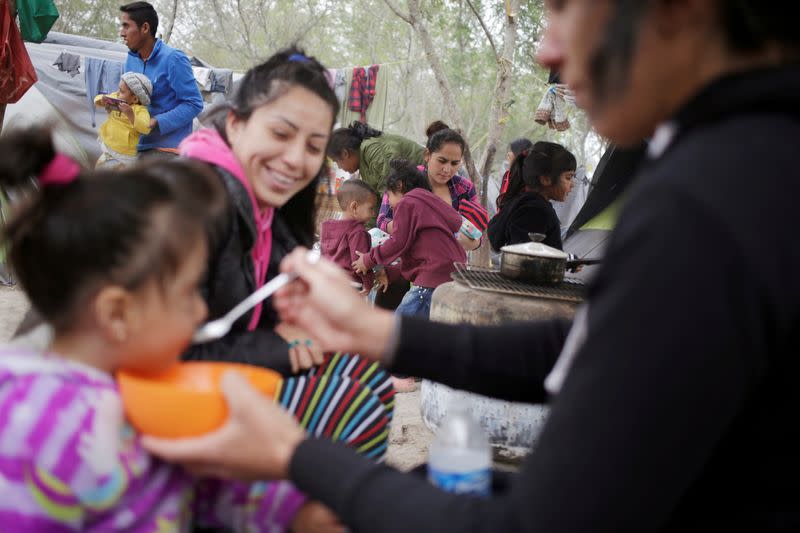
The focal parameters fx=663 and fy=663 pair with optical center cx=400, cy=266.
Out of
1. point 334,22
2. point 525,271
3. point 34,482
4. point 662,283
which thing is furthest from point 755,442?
point 334,22

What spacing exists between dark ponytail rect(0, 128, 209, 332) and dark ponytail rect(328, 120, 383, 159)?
5126 millimetres

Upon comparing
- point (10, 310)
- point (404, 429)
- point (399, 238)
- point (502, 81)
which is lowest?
point (10, 310)

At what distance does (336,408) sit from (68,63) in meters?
8.44

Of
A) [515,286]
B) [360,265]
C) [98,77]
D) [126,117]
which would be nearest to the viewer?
[515,286]

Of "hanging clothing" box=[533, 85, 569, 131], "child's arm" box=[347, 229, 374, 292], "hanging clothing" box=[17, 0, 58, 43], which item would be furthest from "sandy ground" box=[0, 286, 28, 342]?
"hanging clothing" box=[533, 85, 569, 131]

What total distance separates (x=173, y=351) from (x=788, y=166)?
3.96 feet

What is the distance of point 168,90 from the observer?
5.45 m

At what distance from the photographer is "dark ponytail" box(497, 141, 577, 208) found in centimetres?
528

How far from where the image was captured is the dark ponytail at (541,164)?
528 centimetres

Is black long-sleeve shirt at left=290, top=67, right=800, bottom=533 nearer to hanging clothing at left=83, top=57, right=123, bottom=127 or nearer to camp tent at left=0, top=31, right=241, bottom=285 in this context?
camp tent at left=0, top=31, right=241, bottom=285

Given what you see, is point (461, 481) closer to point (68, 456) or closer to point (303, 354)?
point (68, 456)

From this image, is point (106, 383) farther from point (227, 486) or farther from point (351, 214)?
point (351, 214)

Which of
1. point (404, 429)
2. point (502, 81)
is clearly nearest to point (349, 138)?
point (502, 81)

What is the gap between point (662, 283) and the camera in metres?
0.84
